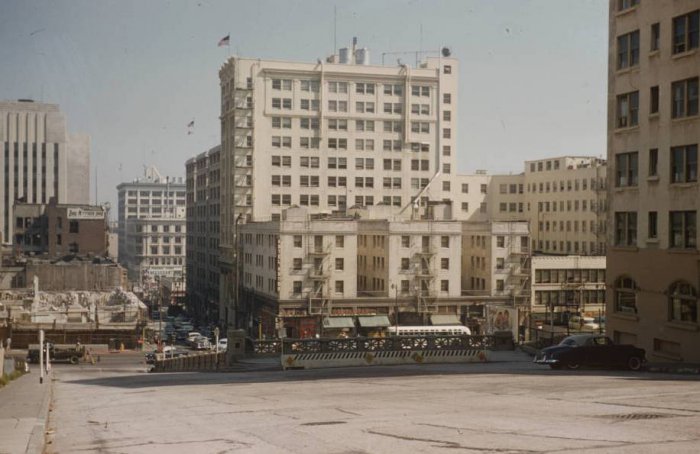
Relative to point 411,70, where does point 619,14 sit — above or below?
below

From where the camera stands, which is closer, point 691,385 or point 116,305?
point 691,385

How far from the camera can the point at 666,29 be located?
43.2 m

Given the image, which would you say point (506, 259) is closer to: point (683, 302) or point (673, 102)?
point (673, 102)

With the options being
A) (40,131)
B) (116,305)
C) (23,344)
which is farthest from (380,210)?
(40,131)

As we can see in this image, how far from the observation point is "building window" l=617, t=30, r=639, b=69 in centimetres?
4606

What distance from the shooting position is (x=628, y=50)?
46625mm

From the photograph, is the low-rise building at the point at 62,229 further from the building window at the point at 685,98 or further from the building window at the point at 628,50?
the building window at the point at 685,98

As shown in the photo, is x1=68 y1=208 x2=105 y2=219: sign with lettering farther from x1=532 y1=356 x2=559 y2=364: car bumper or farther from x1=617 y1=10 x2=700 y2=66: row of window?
x1=532 y1=356 x2=559 y2=364: car bumper

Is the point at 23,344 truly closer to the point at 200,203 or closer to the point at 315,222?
the point at 315,222

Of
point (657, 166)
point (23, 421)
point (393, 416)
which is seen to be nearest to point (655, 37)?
point (657, 166)

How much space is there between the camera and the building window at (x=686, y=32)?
1619 inches

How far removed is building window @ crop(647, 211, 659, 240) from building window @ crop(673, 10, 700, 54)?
27.5 ft

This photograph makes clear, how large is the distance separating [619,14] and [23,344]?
2653 inches

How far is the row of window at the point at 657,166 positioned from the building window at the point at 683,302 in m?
5.26
